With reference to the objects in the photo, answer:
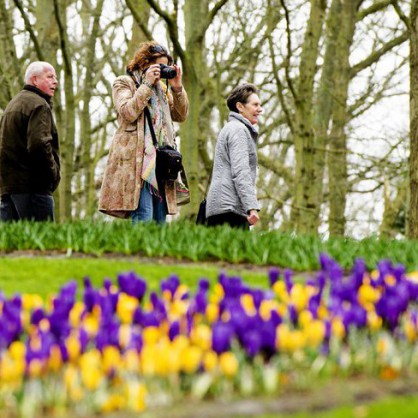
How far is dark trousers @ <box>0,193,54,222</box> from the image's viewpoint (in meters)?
8.43

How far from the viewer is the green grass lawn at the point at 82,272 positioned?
18.8 ft

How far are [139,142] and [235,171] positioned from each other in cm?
91

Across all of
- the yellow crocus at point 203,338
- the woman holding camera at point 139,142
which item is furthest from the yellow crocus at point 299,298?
the woman holding camera at point 139,142

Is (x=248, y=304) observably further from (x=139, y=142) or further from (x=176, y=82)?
(x=176, y=82)

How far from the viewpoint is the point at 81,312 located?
4297 mm

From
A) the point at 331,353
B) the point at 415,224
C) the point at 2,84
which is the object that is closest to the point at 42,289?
the point at 331,353

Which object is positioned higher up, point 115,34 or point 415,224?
point 115,34

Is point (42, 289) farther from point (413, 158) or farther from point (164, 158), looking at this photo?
point (413, 158)

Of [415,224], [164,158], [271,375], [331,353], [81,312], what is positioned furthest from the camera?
[415,224]

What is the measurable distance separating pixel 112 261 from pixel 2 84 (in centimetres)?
1080

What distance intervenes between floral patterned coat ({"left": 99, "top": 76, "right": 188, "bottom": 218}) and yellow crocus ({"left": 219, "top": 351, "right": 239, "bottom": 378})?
4390 mm

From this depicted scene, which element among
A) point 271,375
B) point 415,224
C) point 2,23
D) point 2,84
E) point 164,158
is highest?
point 2,23

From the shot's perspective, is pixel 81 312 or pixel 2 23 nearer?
pixel 81 312

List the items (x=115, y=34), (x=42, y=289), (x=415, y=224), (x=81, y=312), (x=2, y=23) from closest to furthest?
(x=81, y=312), (x=42, y=289), (x=415, y=224), (x=2, y=23), (x=115, y=34)
